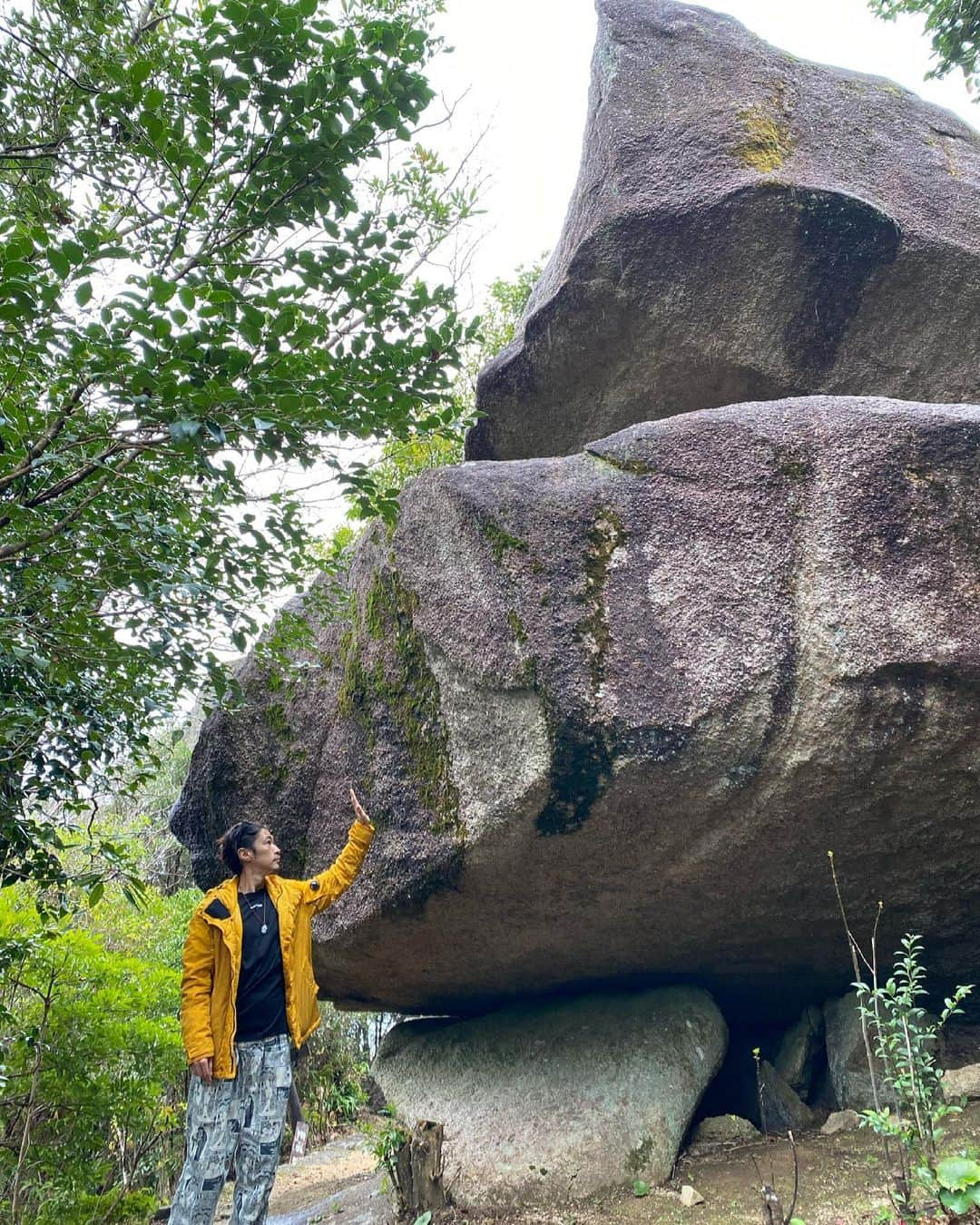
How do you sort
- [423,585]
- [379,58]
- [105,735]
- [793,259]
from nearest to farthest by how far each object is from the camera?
[379,58] < [105,735] < [423,585] < [793,259]

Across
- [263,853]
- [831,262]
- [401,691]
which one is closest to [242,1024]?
[263,853]

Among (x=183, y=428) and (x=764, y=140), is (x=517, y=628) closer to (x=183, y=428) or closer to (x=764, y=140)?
(x=183, y=428)

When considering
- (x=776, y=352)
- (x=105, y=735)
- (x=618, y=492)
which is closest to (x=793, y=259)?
(x=776, y=352)

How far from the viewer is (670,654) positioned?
4.18 m

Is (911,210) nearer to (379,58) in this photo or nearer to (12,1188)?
(379,58)

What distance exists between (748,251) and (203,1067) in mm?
5461

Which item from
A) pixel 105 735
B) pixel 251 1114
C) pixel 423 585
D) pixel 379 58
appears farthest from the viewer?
pixel 423 585

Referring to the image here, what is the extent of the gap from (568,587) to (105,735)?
2.23m

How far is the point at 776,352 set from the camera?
6.02 m

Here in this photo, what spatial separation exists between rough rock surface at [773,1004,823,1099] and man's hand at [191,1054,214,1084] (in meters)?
3.96

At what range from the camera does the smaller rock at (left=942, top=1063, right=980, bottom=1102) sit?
4.86 metres

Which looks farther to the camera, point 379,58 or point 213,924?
point 213,924

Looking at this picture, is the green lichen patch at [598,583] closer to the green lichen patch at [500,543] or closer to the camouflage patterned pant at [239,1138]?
the green lichen patch at [500,543]

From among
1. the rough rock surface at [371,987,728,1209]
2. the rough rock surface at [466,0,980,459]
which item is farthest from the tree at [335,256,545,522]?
the rough rock surface at [371,987,728,1209]
